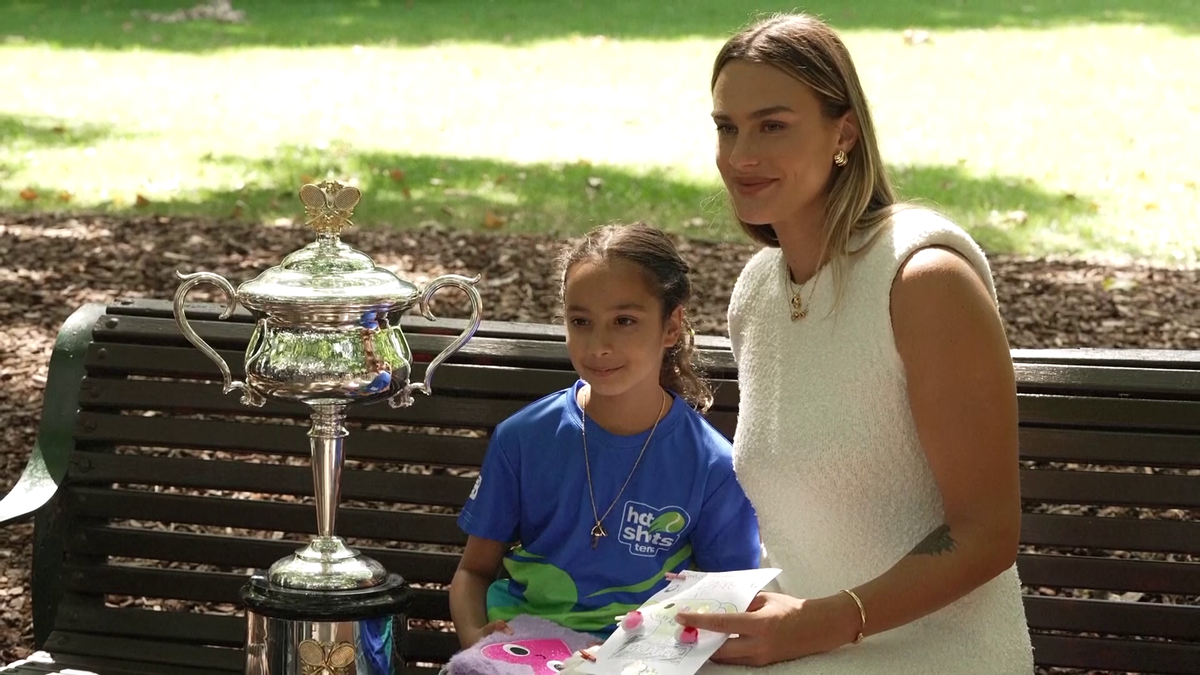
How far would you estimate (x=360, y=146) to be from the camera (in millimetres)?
11586

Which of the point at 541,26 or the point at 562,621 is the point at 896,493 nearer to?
the point at 562,621

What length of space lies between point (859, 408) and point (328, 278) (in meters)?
1.03

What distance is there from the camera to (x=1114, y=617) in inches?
141

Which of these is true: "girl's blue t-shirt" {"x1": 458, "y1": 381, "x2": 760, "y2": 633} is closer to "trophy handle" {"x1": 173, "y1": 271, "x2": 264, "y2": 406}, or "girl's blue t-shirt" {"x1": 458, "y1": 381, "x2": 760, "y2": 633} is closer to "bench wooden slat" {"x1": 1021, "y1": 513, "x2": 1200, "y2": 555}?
"trophy handle" {"x1": 173, "y1": 271, "x2": 264, "y2": 406}

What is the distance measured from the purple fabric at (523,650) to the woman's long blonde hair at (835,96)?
87cm

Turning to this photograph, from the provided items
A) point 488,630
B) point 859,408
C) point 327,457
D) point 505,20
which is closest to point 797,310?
point 859,408

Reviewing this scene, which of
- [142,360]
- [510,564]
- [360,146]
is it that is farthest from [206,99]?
[510,564]

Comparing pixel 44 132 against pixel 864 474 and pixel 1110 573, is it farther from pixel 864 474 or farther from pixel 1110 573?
pixel 864 474

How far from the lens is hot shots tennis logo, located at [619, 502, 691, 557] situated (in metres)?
3.31

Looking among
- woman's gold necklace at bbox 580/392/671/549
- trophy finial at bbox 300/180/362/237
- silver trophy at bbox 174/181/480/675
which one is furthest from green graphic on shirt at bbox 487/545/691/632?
trophy finial at bbox 300/180/362/237

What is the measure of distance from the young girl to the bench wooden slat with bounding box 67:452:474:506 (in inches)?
17.6

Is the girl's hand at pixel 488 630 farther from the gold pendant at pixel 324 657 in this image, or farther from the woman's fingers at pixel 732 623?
the woman's fingers at pixel 732 623

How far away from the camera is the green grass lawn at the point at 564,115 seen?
31.6ft

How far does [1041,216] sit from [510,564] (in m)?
6.62
